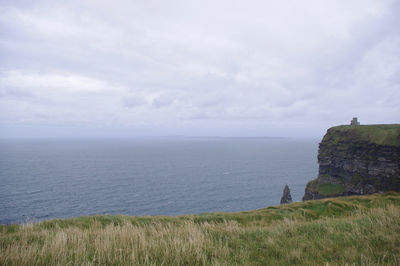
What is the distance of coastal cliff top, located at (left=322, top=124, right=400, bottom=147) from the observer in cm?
5025

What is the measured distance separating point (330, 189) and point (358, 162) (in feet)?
34.1

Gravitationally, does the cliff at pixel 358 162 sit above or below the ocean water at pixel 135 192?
above

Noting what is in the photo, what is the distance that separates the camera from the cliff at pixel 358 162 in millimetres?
47156

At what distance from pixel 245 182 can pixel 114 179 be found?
177 feet

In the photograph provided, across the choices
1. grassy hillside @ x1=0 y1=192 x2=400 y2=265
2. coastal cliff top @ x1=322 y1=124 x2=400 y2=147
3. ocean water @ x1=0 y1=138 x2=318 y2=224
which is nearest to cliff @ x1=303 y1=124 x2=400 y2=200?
coastal cliff top @ x1=322 y1=124 x2=400 y2=147

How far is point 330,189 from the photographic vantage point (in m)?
56.6

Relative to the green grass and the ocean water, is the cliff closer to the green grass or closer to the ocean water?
the green grass

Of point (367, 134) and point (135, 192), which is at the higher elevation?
point (367, 134)

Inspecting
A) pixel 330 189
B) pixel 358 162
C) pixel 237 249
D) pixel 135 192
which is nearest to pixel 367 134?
pixel 358 162

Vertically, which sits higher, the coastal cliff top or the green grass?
the coastal cliff top

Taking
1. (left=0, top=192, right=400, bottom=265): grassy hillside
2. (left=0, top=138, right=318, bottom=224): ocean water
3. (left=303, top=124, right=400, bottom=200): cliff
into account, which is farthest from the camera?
(left=0, top=138, right=318, bottom=224): ocean water

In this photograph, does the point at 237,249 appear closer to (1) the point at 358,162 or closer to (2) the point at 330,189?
(2) the point at 330,189

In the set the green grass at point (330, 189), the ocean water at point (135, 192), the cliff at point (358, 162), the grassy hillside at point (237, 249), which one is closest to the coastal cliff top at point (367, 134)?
the cliff at point (358, 162)

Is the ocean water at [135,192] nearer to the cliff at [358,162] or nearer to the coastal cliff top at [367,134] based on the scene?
the cliff at [358,162]
